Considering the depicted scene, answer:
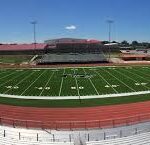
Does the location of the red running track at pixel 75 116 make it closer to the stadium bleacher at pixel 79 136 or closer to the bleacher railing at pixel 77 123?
the bleacher railing at pixel 77 123

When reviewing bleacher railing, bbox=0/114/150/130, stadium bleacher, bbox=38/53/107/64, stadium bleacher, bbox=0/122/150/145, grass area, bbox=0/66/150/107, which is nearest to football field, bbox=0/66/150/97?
grass area, bbox=0/66/150/107

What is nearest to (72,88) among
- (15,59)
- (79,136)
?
(79,136)

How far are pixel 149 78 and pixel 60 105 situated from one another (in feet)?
60.8

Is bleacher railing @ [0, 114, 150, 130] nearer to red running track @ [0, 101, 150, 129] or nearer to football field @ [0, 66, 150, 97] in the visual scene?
red running track @ [0, 101, 150, 129]

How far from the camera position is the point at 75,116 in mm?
25203

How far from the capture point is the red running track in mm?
22875

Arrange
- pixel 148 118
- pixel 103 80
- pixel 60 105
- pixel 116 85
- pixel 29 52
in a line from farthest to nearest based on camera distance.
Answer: pixel 29 52 < pixel 103 80 < pixel 116 85 < pixel 60 105 < pixel 148 118

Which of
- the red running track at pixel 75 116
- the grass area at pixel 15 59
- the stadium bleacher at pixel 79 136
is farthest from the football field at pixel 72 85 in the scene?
the grass area at pixel 15 59

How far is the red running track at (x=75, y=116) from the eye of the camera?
22.9m

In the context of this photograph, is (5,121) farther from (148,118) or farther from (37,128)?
(148,118)

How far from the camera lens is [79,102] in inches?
1155

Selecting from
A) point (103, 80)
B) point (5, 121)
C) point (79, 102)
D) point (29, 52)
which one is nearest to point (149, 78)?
point (103, 80)

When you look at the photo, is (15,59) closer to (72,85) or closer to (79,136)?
(72,85)

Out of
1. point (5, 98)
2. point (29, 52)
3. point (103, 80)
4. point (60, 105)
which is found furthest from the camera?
point (29, 52)
